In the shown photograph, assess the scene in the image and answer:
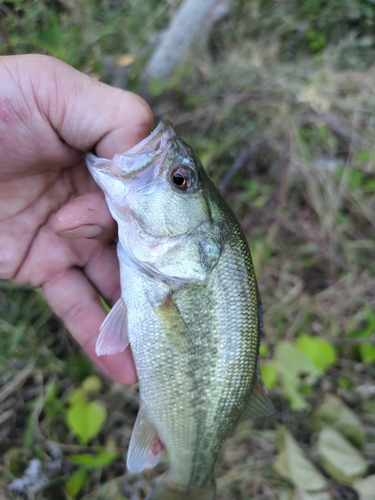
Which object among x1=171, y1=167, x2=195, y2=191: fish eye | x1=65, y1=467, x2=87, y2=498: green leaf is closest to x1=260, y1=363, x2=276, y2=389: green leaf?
x1=65, y1=467, x2=87, y2=498: green leaf

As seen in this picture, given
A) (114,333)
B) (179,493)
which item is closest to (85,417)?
(179,493)

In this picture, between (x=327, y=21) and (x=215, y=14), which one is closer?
(x=215, y=14)

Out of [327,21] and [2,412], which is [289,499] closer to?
[2,412]

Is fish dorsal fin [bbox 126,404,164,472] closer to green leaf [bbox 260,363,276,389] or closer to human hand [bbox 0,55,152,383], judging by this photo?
human hand [bbox 0,55,152,383]

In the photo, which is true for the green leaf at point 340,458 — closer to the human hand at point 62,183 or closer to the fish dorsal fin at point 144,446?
the fish dorsal fin at point 144,446

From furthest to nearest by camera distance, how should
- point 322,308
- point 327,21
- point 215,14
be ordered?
point 327,21
point 215,14
point 322,308

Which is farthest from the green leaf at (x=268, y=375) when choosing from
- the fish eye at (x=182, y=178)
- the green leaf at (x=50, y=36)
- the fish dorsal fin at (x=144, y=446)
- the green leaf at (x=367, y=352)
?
the green leaf at (x=50, y=36)

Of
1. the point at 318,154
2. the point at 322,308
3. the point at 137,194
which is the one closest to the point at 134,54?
the point at 318,154

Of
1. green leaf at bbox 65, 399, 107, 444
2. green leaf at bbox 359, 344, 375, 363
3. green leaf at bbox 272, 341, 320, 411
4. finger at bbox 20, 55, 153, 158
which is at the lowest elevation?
green leaf at bbox 359, 344, 375, 363
